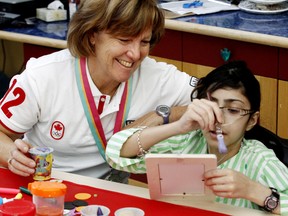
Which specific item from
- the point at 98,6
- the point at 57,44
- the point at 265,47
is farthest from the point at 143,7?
the point at 57,44

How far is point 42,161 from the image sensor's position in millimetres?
2264

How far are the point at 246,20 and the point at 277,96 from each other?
0.44m

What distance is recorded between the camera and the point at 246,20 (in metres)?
3.80

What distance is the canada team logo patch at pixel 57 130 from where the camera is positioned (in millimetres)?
2619

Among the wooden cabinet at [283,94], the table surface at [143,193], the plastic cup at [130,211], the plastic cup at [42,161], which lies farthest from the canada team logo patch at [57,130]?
the wooden cabinet at [283,94]

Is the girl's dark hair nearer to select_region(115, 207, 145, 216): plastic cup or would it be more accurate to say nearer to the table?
the table

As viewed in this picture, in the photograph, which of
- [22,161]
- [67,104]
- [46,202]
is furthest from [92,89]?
[46,202]

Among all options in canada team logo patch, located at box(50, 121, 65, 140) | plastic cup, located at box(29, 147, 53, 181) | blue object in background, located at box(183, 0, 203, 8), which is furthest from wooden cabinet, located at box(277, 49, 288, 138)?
plastic cup, located at box(29, 147, 53, 181)

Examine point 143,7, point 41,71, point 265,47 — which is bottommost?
point 265,47

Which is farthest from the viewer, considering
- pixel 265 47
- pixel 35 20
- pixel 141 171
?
pixel 35 20

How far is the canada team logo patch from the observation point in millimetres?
2619

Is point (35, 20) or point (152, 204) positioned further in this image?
point (35, 20)

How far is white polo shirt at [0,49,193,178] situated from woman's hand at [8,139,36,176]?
26 cm

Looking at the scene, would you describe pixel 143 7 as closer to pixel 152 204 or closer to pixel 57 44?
pixel 152 204
